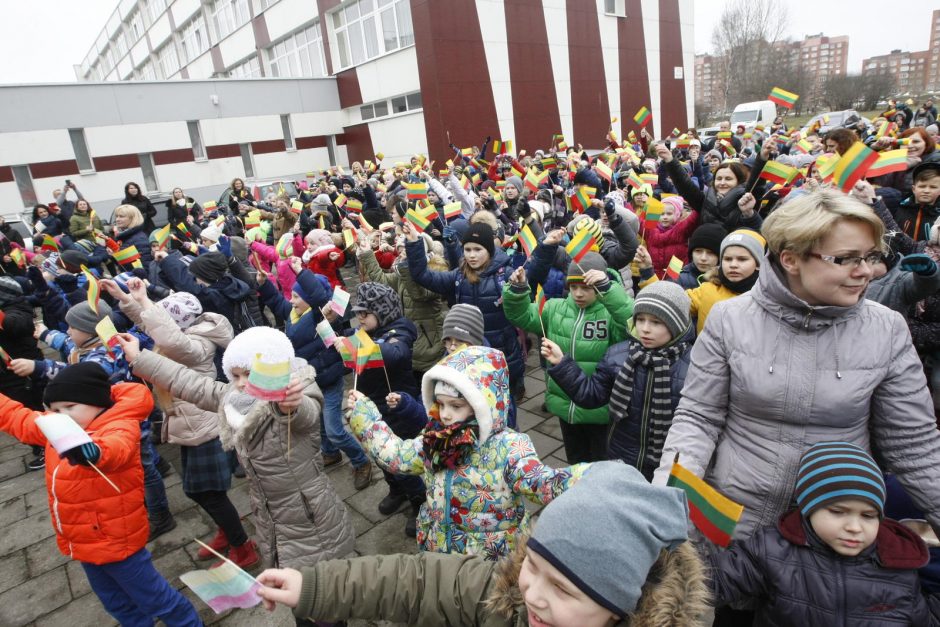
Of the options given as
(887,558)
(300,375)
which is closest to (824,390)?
(887,558)

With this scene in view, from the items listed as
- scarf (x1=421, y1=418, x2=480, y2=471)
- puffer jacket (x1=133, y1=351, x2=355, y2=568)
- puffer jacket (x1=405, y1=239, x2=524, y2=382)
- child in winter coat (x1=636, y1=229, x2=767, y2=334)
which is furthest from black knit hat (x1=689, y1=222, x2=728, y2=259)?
puffer jacket (x1=133, y1=351, x2=355, y2=568)

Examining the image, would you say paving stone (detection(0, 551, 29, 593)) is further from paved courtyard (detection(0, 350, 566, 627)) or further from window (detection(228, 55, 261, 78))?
window (detection(228, 55, 261, 78))

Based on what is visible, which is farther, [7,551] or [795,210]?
[7,551]

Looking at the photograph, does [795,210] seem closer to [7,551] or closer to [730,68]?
[7,551]

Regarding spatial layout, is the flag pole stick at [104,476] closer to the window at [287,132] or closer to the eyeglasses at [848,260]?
the eyeglasses at [848,260]

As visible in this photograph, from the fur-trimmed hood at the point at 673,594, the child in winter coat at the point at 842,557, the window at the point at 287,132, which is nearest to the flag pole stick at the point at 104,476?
the fur-trimmed hood at the point at 673,594

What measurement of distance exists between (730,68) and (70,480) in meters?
47.7

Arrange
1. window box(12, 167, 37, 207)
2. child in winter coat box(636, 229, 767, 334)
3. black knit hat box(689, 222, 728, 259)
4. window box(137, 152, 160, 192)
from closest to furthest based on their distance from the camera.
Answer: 1. child in winter coat box(636, 229, 767, 334)
2. black knit hat box(689, 222, 728, 259)
3. window box(12, 167, 37, 207)
4. window box(137, 152, 160, 192)

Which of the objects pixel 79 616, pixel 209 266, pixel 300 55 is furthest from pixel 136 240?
pixel 300 55

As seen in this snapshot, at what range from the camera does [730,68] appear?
39.5 metres

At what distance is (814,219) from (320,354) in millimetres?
3350

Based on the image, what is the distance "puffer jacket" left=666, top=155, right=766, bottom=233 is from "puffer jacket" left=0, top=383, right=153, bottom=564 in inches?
178

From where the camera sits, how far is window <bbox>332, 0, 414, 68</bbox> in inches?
767

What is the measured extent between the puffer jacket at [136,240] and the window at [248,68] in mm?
24648
